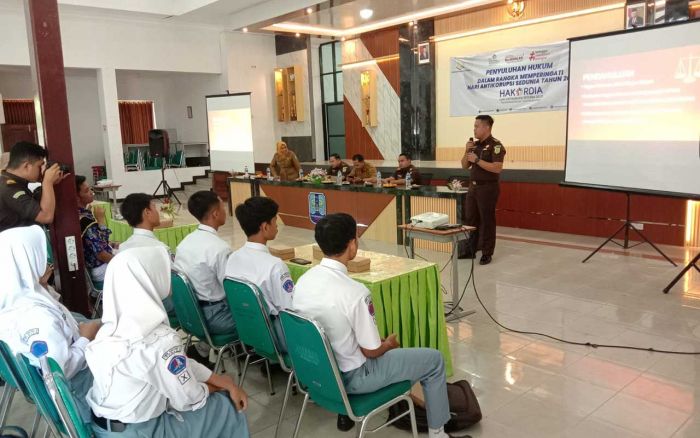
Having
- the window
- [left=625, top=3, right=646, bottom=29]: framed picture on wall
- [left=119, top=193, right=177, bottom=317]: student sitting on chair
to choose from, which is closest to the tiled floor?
[left=119, top=193, right=177, bottom=317]: student sitting on chair

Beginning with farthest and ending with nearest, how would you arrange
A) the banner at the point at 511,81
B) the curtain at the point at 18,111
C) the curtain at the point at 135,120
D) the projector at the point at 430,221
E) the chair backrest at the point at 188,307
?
the curtain at the point at 135,120 < the curtain at the point at 18,111 < the banner at the point at 511,81 < the projector at the point at 430,221 < the chair backrest at the point at 188,307

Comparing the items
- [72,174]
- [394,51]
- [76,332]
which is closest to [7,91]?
[394,51]

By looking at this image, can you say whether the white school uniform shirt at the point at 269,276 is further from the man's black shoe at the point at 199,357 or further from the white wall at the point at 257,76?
the white wall at the point at 257,76

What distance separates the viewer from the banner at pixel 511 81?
8.92 m

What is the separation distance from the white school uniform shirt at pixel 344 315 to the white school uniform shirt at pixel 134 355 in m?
0.56

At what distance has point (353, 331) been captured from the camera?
223 centimetres

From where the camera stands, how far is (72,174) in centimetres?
321

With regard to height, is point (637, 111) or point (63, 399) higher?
point (637, 111)

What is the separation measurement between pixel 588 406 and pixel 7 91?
1409 cm

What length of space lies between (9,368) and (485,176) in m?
4.89

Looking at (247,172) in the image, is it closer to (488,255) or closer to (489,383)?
(488,255)

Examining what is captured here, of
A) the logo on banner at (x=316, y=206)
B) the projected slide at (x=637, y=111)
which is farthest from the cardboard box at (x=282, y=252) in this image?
the logo on banner at (x=316, y=206)

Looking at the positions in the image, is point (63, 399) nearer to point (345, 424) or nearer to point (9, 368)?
point (9, 368)

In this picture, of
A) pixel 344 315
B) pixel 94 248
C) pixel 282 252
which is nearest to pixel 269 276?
pixel 282 252
